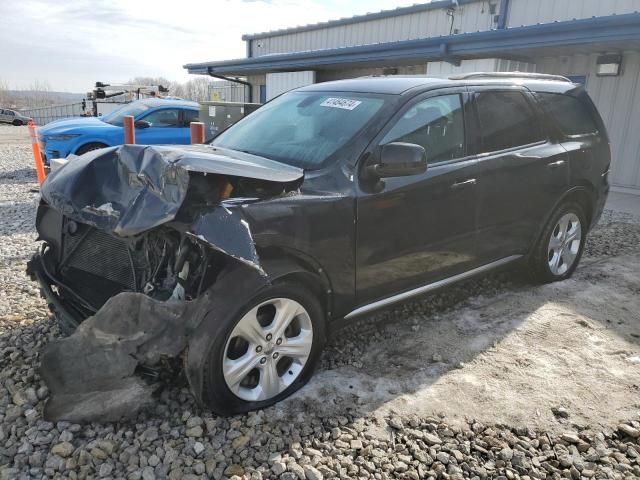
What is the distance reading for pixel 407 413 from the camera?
290 cm

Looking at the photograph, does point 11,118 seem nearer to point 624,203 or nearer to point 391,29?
point 391,29

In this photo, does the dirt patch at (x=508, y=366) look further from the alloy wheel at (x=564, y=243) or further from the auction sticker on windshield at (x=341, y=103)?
the auction sticker on windshield at (x=341, y=103)

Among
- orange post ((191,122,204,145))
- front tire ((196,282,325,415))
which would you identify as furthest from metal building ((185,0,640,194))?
front tire ((196,282,325,415))

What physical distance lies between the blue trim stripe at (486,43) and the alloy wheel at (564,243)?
14.6 ft

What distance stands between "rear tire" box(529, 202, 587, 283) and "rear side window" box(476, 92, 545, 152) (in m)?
0.82

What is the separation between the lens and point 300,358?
300cm

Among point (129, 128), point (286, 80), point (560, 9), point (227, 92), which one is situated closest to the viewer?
point (129, 128)

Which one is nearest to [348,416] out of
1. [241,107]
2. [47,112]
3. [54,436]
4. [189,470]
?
[189,470]

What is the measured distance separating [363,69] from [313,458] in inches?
526

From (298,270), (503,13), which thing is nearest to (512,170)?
(298,270)

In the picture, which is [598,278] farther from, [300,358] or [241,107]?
[241,107]

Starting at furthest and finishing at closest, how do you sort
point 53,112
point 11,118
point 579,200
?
point 53,112 < point 11,118 < point 579,200

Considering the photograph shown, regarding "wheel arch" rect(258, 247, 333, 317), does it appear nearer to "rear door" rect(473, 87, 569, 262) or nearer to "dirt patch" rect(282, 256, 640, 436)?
"dirt patch" rect(282, 256, 640, 436)

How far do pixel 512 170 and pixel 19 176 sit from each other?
34.3 feet
